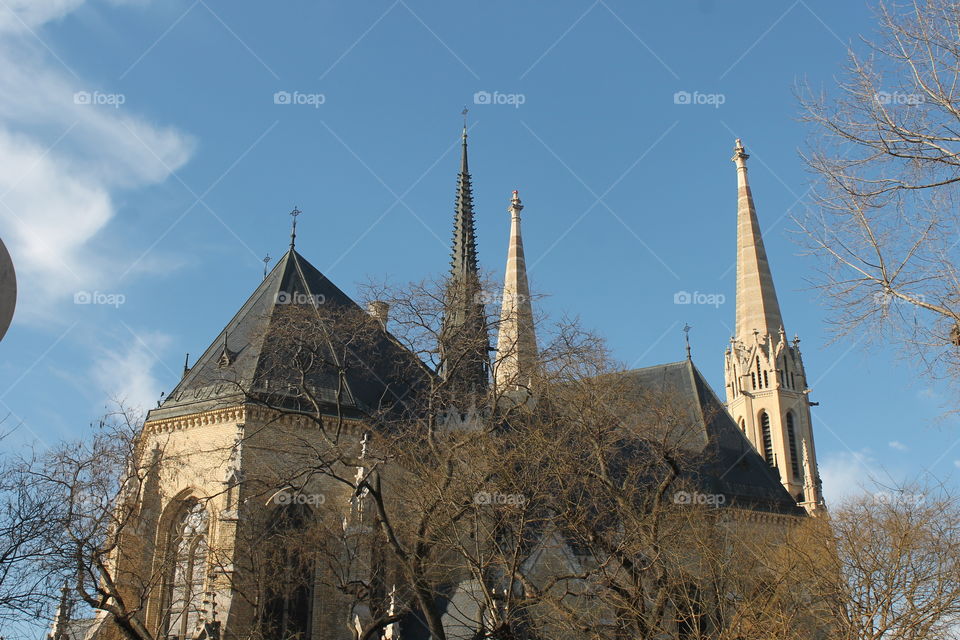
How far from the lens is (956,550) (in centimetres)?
1566

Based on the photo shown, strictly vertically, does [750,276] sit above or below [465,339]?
above

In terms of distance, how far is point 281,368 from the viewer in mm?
23172

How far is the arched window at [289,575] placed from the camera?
2152 cm

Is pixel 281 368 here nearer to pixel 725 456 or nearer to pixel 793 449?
pixel 725 456

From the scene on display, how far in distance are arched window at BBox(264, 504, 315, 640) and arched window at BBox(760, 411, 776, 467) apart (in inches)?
991

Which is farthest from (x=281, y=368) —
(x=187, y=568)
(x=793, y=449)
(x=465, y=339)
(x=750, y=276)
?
(x=750, y=276)

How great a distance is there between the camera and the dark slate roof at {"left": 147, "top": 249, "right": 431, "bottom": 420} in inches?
993

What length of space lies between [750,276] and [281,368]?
32.0 m

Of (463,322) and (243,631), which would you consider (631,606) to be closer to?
(463,322)

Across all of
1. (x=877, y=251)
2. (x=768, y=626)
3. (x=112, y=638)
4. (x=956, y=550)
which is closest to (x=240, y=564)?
(x=112, y=638)

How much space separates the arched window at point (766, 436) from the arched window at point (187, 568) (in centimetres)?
2718

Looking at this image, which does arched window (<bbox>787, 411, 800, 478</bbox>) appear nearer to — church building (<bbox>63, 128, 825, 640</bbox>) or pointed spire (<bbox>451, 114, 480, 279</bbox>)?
church building (<bbox>63, 128, 825, 640</bbox>)

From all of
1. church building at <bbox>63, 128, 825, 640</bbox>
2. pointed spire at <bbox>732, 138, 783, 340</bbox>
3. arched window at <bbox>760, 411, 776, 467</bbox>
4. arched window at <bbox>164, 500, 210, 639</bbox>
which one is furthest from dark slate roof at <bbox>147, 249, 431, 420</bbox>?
pointed spire at <bbox>732, 138, 783, 340</bbox>

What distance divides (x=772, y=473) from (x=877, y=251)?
3028cm
